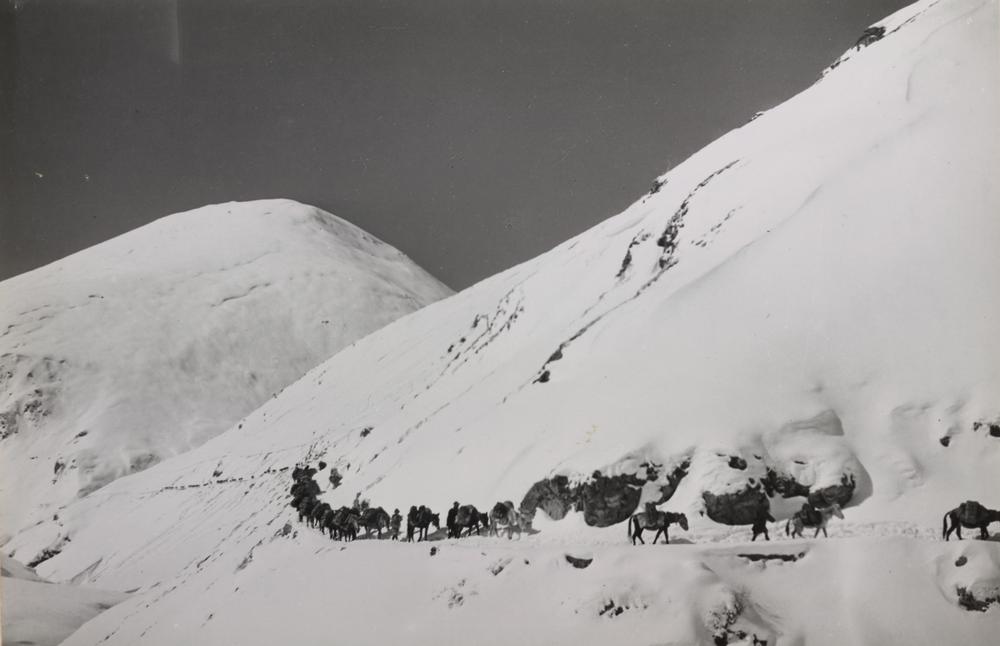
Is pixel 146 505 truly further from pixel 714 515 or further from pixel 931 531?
pixel 931 531

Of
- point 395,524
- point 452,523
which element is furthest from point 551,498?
point 395,524

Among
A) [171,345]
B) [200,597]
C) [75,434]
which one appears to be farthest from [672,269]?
[171,345]

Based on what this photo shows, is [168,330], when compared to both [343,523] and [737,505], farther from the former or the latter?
[737,505]

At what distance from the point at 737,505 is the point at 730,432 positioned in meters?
2.55

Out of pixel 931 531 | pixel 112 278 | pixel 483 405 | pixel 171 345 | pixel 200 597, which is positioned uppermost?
pixel 112 278

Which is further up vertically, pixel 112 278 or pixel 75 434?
pixel 112 278

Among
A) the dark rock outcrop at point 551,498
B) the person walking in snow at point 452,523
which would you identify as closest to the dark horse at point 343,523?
the person walking in snow at point 452,523

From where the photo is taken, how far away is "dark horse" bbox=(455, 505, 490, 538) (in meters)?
31.2

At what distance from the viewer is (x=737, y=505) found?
27.2 metres

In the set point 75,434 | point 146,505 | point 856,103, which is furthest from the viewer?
point 75,434

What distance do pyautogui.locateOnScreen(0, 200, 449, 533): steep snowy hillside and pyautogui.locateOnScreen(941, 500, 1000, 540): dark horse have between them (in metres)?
63.7

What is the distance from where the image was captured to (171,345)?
106 m

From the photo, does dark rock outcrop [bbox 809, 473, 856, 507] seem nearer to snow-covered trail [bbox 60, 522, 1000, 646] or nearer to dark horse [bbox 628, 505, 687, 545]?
snow-covered trail [bbox 60, 522, 1000, 646]

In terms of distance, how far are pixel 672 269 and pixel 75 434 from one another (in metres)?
61.7
